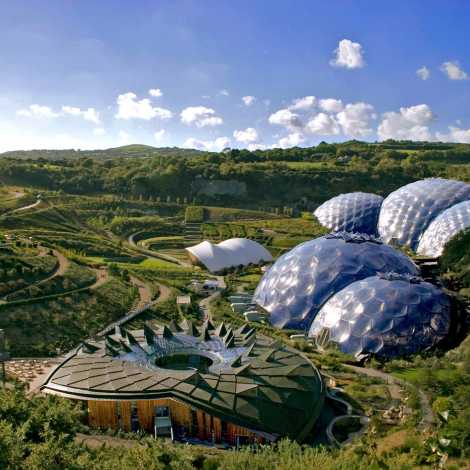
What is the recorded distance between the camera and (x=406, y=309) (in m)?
30.5

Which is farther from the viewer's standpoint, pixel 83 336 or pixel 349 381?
pixel 83 336

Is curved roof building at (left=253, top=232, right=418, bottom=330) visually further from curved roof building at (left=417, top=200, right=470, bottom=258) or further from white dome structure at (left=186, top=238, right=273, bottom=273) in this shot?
white dome structure at (left=186, top=238, right=273, bottom=273)

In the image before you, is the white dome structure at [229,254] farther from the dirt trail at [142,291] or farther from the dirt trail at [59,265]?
the dirt trail at [59,265]

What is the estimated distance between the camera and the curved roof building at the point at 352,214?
2544 inches

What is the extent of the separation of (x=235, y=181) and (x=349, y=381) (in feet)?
240

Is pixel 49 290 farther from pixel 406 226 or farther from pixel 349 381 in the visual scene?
pixel 406 226

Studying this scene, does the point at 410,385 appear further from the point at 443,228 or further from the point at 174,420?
the point at 443,228

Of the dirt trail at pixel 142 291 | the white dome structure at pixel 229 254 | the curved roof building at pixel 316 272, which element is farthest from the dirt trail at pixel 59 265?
the curved roof building at pixel 316 272

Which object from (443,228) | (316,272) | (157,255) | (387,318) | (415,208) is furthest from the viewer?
(157,255)

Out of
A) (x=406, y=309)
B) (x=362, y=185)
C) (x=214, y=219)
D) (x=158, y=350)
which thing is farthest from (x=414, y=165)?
(x=158, y=350)

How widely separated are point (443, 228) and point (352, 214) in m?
14.3

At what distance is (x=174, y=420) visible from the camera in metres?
19.8

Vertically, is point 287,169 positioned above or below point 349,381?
above

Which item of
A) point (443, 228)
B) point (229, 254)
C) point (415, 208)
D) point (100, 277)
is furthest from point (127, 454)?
point (415, 208)
